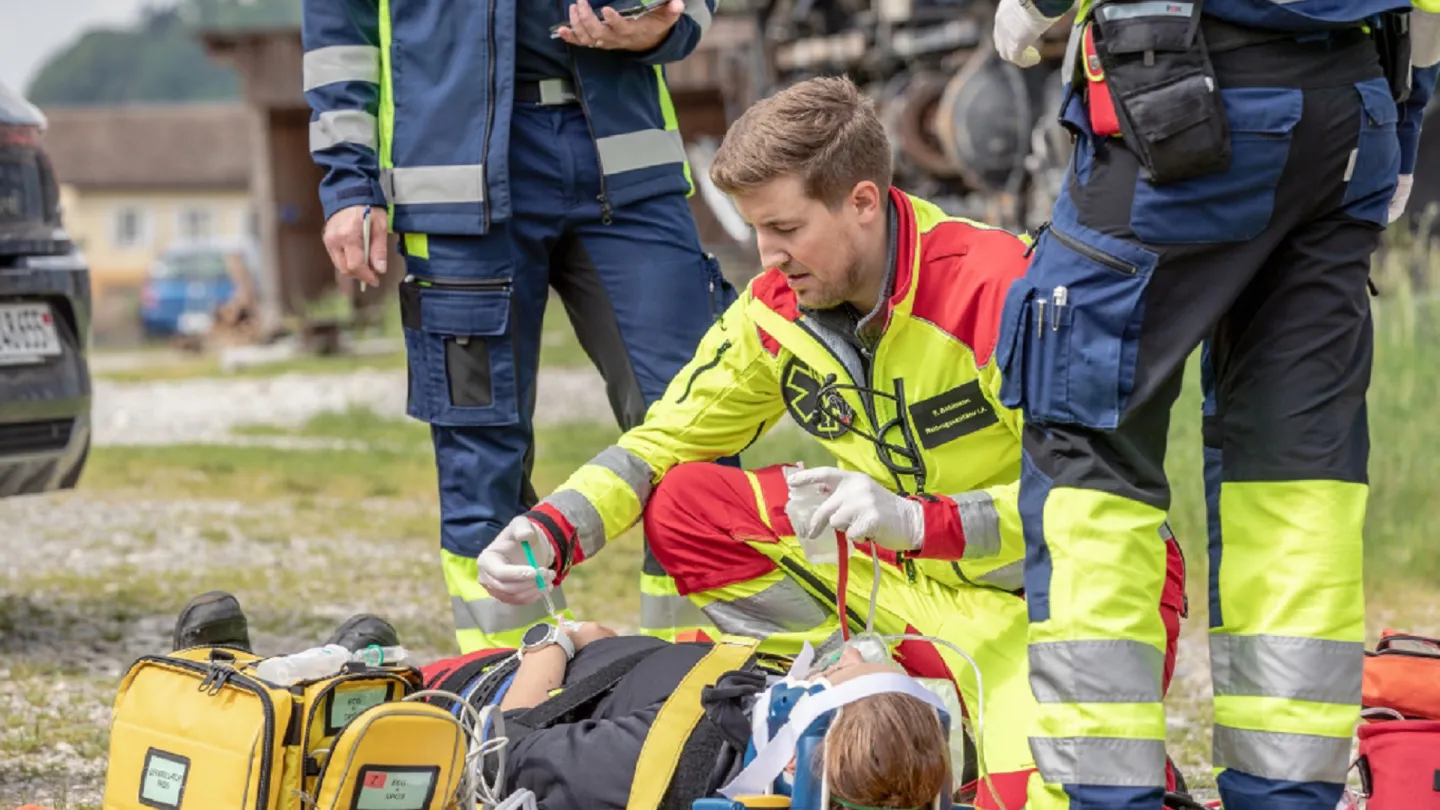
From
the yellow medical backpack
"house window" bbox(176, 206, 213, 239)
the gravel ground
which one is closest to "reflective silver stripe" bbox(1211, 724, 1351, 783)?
the yellow medical backpack

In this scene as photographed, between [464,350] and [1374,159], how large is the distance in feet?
6.73

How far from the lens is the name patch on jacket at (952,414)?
11.1 feet

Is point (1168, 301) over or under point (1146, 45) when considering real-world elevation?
under

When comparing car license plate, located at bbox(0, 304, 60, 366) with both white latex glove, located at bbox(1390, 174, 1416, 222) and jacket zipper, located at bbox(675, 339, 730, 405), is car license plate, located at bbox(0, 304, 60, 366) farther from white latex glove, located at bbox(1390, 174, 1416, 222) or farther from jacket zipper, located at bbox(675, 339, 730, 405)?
white latex glove, located at bbox(1390, 174, 1416, 222)

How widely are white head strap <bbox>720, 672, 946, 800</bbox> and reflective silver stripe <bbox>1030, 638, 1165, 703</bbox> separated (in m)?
0.20

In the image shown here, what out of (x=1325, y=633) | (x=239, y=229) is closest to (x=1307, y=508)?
(x=1325, y=633)

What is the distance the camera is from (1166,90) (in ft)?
8.71

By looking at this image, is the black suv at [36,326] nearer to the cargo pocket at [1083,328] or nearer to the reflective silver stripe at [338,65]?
the reflective silver stripe at [338,65]

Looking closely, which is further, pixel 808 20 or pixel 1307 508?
pixel 808 20

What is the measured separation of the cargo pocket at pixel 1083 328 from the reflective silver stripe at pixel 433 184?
159 centimetres

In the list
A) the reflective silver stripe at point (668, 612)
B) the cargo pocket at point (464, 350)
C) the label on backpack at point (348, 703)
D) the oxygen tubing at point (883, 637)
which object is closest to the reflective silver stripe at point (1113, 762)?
the oxygen tubing at point (883, 637)

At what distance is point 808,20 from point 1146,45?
50.8 feet

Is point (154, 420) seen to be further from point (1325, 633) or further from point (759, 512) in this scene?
point (1325, 633)

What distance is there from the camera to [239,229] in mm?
64875
